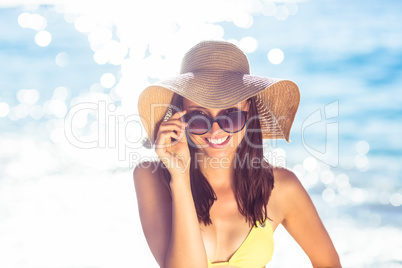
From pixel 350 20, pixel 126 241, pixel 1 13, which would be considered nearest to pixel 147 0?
pixel 1 13

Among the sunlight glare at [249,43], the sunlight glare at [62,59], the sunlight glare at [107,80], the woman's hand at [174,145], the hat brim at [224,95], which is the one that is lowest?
the woman's hand at [174,145]

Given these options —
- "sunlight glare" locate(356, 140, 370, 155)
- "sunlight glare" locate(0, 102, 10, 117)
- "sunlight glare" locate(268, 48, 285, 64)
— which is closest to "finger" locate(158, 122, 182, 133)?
"sunlight glare" locate(356, 140, 370, 155)

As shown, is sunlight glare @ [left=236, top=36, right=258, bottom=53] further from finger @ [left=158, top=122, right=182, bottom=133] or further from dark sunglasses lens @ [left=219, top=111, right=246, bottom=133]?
finger @ [left=158, top=122, right=182, bottom=133]

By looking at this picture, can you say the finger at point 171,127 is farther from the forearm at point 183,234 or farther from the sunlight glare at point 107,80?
the sunlight glare at point 107,80

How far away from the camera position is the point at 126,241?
6.98 m

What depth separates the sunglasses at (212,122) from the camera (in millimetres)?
2795

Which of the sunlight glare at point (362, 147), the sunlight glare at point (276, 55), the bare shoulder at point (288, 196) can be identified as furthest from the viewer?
the sunlight glare at point (276, 55)

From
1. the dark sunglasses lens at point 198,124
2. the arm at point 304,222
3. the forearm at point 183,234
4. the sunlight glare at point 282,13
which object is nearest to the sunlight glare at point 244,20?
the sunlight glare at point 282,13

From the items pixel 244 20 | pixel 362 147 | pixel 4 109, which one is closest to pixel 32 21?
pixel 4 109

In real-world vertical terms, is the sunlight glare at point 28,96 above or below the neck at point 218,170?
above

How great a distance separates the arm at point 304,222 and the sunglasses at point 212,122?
66cm

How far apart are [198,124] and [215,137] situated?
15 centimetres

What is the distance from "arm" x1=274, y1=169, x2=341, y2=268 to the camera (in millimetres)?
3150

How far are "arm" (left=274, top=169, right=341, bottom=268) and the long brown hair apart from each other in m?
0.10
